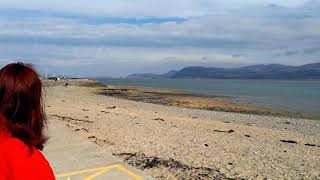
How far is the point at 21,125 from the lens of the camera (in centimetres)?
208

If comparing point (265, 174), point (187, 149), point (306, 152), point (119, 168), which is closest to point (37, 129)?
point (119, 168)

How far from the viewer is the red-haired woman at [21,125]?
6.45ft

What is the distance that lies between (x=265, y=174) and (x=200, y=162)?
1.65 meters

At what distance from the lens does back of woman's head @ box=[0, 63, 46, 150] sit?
208 centimetres

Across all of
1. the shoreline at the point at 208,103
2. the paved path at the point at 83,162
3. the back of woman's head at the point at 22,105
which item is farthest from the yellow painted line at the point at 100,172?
the shoreline at the point at 208,103

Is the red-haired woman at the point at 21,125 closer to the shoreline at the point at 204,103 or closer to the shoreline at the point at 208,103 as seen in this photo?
the shoreline at the point at 204,103

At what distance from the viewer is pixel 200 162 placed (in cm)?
1061

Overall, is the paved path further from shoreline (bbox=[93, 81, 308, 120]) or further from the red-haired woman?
shoreline (bbox=[93, 81, 308, 120])

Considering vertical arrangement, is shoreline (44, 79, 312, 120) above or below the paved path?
below

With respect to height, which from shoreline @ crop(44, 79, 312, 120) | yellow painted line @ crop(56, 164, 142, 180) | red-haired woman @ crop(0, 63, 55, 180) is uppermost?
red-haired woman @ crop(0, 63, 55, 180)

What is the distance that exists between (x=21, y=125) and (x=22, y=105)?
0.30 feet

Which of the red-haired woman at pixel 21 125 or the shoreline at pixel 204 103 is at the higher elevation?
the red-haired woman at pixel 21 125

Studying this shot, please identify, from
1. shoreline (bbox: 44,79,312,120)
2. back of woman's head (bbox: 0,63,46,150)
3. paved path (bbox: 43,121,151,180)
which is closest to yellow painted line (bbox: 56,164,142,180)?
paved path (bbox: 43,121,151,180)

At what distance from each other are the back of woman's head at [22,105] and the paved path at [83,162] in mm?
6129
